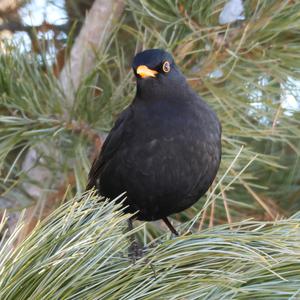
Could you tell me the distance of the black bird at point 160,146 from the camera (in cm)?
242

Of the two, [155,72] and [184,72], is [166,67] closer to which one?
[155,72]

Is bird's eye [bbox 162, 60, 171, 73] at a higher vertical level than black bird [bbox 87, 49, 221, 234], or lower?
higher

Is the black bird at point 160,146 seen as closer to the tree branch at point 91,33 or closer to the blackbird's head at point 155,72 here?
the blackbird's head at point 155,72

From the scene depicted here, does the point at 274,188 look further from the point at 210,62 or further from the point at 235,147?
the point at 210,62

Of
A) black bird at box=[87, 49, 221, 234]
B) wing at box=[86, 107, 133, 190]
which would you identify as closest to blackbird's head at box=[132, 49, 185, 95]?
black bird at box=[87, 49, 221, 234]

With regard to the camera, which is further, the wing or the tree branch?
the tree branch

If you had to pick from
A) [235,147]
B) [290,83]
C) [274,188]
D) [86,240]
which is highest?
[86,240]

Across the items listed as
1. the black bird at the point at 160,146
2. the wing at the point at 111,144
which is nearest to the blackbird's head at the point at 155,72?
the black bird at the point at 160,146

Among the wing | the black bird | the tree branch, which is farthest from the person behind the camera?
the tree branch

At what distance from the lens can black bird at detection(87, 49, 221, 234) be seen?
7.95 feet

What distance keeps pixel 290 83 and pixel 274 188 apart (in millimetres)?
639

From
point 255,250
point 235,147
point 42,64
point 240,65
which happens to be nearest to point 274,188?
point 235,147

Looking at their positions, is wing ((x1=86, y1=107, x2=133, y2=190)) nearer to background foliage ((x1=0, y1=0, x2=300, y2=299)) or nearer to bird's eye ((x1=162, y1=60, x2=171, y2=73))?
background foliage ((x1=0, y1=0, x2=300, y2=299))

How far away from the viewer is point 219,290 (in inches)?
55.7
